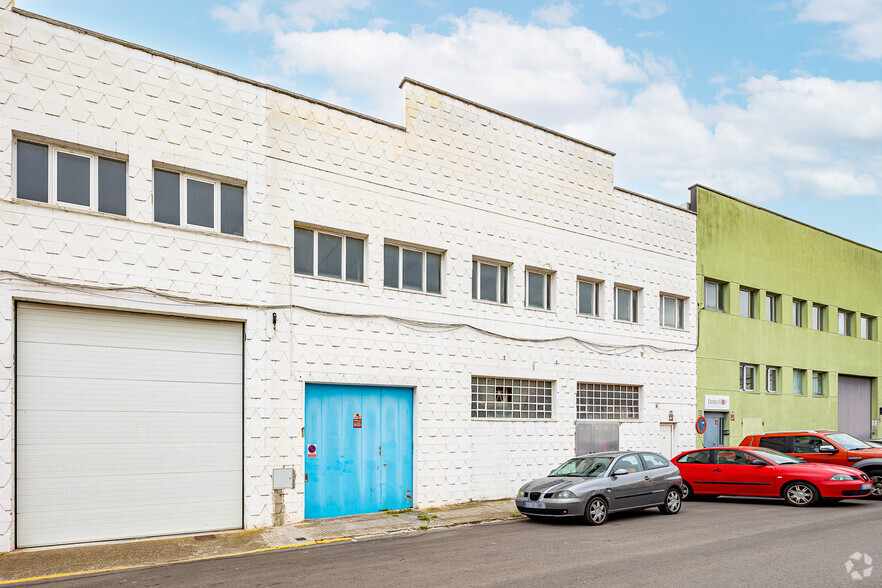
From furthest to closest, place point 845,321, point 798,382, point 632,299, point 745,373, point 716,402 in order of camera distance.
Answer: point 845,321
point 798,382
point 745,373
point 716,402
point 632,299

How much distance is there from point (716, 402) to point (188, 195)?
56.2ft

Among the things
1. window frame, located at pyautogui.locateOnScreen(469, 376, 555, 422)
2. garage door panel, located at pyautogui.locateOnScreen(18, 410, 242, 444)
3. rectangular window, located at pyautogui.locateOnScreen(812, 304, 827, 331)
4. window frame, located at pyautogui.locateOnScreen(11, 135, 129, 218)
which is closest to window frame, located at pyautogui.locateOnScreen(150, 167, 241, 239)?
window frame, located at pyautogui.locateOnScreen(11, 135, 129, 218)

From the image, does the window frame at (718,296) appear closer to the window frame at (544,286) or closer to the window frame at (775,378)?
the window frame at (775,378)

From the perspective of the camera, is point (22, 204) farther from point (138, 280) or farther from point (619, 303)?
point (619, 303)

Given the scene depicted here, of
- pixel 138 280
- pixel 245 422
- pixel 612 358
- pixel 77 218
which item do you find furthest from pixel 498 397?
pixel 77 218

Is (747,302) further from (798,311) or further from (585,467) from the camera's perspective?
(585,467)

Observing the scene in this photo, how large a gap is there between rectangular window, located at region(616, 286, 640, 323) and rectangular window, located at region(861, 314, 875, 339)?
50.8ft

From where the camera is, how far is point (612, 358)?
20359 mm

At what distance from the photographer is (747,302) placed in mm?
25688

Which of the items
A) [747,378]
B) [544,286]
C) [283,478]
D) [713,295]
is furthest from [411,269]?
[747,378]

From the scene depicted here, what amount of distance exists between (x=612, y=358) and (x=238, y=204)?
11.0 meters

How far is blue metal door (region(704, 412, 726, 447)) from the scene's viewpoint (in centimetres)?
2330

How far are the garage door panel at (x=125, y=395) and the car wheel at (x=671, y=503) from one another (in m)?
8.75

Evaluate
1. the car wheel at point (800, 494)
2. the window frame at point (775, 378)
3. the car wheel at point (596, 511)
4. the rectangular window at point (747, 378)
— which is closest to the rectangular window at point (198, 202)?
the car wheel at point (596, 511)
